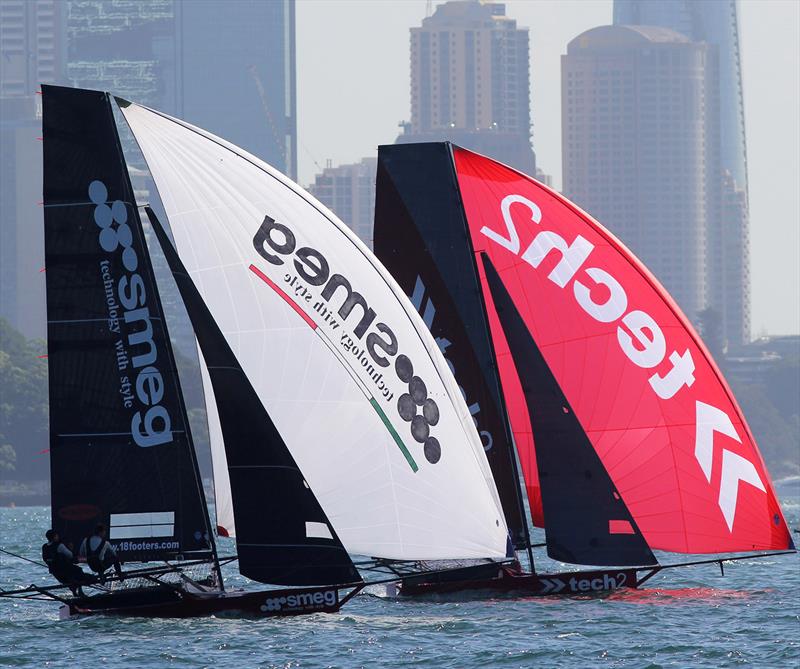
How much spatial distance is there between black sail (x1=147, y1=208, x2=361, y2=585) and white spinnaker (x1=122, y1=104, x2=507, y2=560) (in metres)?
0.14

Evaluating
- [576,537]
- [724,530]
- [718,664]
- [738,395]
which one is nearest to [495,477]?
[576,537]

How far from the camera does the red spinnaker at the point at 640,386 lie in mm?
21969

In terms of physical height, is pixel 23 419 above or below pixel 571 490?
above

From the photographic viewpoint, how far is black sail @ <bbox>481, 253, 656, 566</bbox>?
21891 millimetres

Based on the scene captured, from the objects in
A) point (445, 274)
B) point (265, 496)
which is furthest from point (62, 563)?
point (445, 274)

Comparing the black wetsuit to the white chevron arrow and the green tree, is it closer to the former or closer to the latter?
the white chevron arrow

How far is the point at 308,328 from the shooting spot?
20.2m

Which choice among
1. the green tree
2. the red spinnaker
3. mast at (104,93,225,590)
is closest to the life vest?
mast at (104,93,225,590)

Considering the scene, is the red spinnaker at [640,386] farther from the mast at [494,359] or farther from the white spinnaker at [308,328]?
the white spinnaker at [308,328]

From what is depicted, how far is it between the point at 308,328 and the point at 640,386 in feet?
13.5

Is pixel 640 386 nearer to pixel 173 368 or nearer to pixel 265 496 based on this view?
→ pixel 265 496

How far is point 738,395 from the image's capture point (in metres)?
187

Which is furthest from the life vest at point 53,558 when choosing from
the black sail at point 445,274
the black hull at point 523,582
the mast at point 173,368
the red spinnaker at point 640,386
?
the red spinnaker at point 640,386

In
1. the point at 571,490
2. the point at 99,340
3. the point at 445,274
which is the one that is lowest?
the point at 571,490
